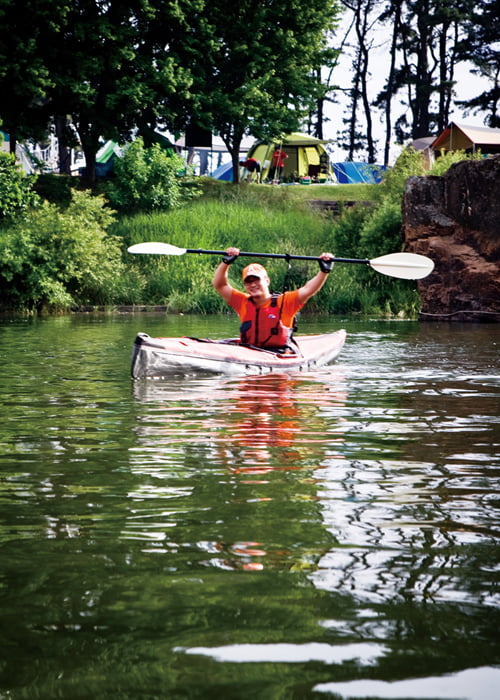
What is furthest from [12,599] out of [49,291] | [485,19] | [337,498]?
A: [485,19]

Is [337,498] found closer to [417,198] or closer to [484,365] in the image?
[484,365]

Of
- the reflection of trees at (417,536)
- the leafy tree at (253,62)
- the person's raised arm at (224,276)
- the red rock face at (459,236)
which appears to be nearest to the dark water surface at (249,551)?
the reflection of trees at (417,536)

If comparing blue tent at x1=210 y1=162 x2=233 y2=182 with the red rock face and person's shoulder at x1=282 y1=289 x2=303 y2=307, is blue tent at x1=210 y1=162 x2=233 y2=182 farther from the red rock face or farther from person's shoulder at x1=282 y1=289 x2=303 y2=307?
person's shoulder at x1=282 y1=289 x2=303 y2=307

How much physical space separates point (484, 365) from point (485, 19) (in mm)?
33352

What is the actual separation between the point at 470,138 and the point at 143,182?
1137 centimetres

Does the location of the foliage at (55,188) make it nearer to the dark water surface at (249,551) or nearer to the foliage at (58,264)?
the foliage at (58,264)

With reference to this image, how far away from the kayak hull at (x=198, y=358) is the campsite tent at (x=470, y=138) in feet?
83.2

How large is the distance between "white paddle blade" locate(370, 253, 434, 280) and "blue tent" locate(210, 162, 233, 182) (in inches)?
1245

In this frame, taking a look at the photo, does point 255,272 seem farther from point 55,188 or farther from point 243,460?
point 55,188

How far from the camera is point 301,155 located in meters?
41.6

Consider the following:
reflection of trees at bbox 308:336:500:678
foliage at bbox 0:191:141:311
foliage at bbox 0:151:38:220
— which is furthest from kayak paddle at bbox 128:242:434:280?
foliage at bbox 0:151:38:220

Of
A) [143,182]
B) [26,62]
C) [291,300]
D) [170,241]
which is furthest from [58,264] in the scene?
[291,300]

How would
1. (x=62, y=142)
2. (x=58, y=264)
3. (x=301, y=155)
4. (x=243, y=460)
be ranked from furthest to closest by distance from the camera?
(x=301, y=155)
(x=62, y=142)
(x=58, y=264)
(x=243, y=460)

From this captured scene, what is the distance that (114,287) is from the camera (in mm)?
23984
